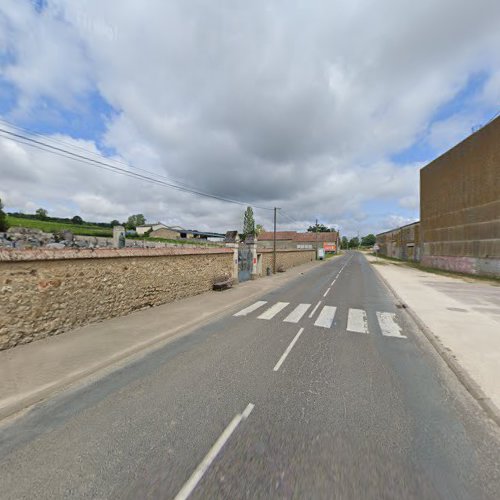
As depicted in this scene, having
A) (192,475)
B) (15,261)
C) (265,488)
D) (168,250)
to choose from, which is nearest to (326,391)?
(265,488)

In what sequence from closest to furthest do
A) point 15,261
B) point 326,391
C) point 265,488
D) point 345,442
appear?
point 265,488 → point 345,442 → point 326,391 → point 15,261

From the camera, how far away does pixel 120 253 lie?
809 cm

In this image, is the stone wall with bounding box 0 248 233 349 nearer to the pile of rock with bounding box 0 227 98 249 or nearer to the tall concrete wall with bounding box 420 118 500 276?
the pile of rock with bounding box 0 227 98 249

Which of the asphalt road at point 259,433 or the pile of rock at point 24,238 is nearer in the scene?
the asphalt road at point 259,433

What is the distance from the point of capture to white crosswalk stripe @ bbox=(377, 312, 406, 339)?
7167 millimetres

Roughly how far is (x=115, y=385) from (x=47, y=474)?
175 centimetres

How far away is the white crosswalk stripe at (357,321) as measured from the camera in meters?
7.47

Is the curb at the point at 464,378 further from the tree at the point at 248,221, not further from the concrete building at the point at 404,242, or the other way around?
the tree at the point at 248,221

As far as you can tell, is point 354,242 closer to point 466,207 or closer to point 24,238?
point 466,207

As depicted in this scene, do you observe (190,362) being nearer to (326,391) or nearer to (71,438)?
(71,438)

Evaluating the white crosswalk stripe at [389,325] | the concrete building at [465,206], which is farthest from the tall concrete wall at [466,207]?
the white crosswalk stripe at [389,325]

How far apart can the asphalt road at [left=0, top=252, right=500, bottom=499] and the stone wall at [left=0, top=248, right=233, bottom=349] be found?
2908mm

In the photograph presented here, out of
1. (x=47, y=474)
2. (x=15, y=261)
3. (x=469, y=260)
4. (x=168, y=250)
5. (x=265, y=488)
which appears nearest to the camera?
(x=265, y=488)

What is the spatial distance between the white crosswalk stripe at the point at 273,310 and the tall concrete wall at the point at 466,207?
2190cm
